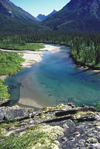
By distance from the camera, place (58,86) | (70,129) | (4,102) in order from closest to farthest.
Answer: (70,129), (4,102), (58,86)

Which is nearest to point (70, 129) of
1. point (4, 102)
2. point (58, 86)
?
point (4, 102)

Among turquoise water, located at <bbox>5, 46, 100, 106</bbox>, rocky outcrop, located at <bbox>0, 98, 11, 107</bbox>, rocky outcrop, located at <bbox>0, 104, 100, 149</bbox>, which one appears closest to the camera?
rocky outcrop, located at <bbox>0, 104, 100, 149</bbox>

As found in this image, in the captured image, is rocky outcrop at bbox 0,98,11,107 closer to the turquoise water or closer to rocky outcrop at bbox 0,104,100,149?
the turquoise water

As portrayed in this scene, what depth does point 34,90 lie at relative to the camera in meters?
45.2

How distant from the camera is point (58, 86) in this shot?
4809cm

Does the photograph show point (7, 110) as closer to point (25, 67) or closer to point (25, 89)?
point (25, 89)

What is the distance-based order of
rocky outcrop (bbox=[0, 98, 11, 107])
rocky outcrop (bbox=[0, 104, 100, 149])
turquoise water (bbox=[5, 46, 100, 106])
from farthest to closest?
turquoise water (bbox=[5, 46, 100, 106]), rocky outcrop (bbox=[0, 98, 11, 107]), rocky outcrop (bbox=[0, 104, 100, 149])

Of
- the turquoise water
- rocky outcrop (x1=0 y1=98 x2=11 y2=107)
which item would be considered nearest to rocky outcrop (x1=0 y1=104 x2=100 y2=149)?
rocky outcrop (x1=0 y1=98 x2=11 y2=107)

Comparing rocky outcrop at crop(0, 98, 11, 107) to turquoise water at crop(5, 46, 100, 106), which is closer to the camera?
rocky outcrop at crop(0, 98, 11, 107)

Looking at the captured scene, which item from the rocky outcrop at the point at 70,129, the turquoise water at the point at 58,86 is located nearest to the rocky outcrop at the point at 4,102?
the turquoise water at the point at 58,86

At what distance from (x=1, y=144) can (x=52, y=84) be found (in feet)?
119

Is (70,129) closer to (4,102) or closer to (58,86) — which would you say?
(4,102)

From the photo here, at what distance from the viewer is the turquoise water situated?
39.2 m

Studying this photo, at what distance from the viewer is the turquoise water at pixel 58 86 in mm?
39219
